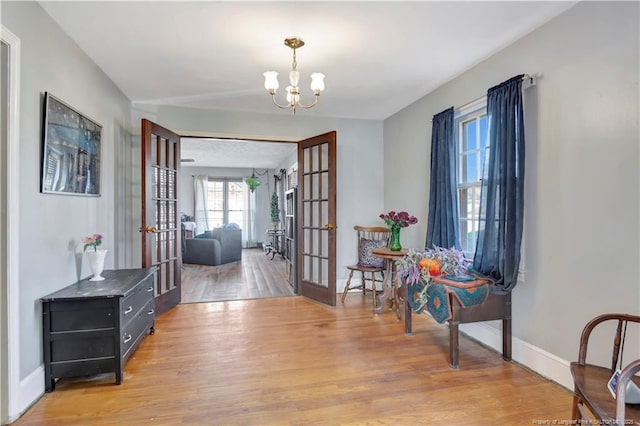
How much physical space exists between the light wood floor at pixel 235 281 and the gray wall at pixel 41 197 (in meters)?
2.06

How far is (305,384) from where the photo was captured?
2303mm

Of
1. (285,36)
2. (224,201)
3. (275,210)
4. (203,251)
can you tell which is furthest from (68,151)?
(224,201)

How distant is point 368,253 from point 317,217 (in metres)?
0.87

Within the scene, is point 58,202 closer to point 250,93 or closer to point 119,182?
point 119,182

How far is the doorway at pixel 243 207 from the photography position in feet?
16.9

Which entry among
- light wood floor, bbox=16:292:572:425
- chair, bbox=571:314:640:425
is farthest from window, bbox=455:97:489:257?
chair, bbox=571:314:640:425

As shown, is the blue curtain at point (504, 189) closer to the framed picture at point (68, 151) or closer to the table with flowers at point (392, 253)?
the table with flowers at point (392, 253)

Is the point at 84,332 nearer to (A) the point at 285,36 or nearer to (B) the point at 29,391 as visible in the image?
(B) the point at 29,391

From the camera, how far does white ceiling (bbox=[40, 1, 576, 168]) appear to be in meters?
2.22

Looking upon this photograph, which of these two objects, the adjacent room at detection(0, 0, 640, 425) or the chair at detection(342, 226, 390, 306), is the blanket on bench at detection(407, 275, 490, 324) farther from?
the chair at detection(342, 226, 390, 306)

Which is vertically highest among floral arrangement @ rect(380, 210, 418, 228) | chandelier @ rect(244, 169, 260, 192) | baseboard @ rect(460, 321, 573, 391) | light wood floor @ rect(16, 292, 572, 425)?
chandelier @ rect(244, 169, 260, 192)

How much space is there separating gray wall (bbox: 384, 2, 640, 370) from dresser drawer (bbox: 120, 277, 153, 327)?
305 cm

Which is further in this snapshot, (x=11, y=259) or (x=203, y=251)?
(x=203, y=251)

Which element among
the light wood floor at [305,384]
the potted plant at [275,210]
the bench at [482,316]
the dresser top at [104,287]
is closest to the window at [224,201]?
the potted plant at [275,210]
